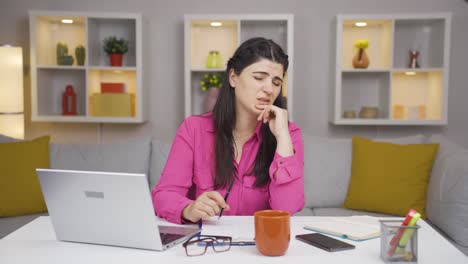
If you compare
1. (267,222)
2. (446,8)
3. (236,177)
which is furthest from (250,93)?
(446,8)

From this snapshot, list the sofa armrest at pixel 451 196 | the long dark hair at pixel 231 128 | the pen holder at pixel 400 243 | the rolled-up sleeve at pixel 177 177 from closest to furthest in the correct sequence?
the pen holder at pixel 400 243 → the rolled-up sleeve at pixel 177 177 → the long dark hair at pixel 231 128 → the sofa armrest at pixel 451 196

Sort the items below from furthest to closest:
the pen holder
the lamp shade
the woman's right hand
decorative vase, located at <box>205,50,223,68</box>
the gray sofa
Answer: decorative vase, located at <box>205,50,223,68</box>
the lamp shade
the gray sofa
the woman's right hand
the pen holder

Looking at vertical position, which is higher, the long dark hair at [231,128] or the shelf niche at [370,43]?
the shelf niche at [370,43]

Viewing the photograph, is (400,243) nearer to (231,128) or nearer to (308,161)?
(231,128)

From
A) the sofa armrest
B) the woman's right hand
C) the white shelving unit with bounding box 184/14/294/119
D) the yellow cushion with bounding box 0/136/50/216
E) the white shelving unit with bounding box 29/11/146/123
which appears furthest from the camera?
the white shelving unit with bounding box 184/14/294/119

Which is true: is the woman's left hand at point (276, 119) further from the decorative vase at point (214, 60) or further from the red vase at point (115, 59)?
the red vase at point (115, 59)

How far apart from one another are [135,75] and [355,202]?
1.97 metres

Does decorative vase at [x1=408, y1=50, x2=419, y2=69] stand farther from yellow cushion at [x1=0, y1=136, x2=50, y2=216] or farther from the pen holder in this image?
the pen holder

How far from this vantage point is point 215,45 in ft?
12.8

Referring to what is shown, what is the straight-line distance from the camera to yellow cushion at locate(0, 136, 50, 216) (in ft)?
9.03

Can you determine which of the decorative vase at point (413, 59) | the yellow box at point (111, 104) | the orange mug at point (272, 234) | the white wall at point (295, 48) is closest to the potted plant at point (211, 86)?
the white wall at point (295, 48)

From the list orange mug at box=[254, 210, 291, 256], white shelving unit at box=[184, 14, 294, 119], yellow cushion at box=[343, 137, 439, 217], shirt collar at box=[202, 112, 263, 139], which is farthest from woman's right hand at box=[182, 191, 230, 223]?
white shelving unit at box=[184, 14, 294, 119]

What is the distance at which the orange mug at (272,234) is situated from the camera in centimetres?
112

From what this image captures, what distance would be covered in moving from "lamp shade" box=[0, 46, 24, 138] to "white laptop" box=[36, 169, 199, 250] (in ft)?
8.29
